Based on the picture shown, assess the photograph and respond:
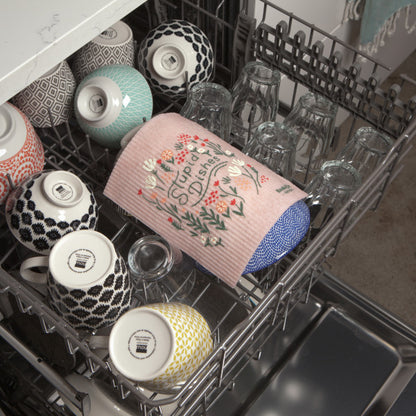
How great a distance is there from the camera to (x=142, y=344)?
48 cm

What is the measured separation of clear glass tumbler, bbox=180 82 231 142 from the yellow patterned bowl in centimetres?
25

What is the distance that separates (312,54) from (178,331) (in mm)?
328

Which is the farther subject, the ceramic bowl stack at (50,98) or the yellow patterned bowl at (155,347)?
the ceramic bowl stack at (50,98)

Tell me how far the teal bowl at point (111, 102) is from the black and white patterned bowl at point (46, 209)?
86mm

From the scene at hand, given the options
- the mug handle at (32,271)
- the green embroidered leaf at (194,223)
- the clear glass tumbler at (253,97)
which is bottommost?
the mug handle at (32,271)

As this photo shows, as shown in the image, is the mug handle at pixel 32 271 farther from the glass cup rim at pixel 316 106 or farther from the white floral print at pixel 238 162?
the glass cup rim at pixel 316 106

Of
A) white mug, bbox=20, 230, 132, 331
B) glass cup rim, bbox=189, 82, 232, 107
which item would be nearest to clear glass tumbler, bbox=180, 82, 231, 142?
glass cup rim, bbox=189, 82, 232, 107

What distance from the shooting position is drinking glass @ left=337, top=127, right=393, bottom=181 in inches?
24.1

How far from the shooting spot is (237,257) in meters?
0.52

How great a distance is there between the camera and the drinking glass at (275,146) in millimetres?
623

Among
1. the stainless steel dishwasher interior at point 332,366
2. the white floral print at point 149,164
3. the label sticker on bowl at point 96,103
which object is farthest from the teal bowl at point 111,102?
the stainless steel dishwasher interior at point 332,366

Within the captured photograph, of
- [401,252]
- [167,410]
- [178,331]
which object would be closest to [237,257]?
[178,331]

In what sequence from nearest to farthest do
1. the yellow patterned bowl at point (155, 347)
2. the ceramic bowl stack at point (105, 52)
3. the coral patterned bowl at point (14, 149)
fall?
the yellow patterned bowl at point (155, 347), the coral patterned bowl at point (14, 149), the ceramic bowl stack at point (105, 52)

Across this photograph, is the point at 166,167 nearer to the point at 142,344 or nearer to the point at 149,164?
the point at 149,164
